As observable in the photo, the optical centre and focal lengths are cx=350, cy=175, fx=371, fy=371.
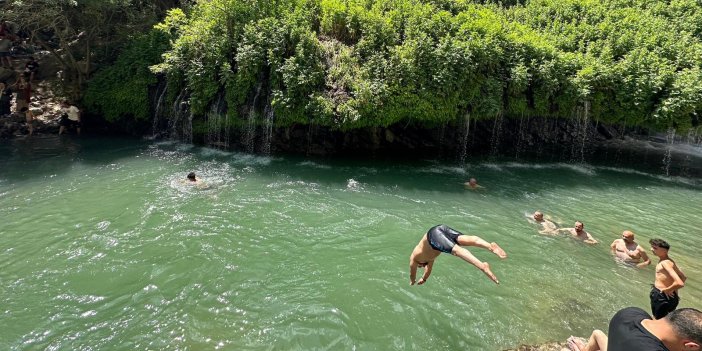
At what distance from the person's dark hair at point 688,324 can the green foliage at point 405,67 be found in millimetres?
12955

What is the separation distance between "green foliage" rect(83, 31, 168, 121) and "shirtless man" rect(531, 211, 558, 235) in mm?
19037

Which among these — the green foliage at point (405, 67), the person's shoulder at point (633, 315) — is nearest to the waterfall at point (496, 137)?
the green foliage at point (405, 67)

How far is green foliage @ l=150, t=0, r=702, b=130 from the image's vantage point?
16000 millimetres

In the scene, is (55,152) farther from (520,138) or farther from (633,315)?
(520,138)

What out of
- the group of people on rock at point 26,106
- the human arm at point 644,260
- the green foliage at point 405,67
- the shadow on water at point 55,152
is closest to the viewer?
the human arm at point 644,260

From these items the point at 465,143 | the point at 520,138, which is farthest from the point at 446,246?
the point at 520,138

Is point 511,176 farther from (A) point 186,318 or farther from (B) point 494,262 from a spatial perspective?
(A) point 186,318

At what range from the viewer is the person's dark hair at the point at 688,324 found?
122 inches

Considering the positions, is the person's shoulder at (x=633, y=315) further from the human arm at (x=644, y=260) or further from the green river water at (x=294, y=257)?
the human arm at (x=644, y=260)

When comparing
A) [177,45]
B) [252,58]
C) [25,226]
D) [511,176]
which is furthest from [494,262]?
[177,45]

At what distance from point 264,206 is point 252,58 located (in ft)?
27.5

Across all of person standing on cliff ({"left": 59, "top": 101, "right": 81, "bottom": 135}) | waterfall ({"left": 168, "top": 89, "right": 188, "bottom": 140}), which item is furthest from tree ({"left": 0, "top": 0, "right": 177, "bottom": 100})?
waterfall ({"left": 168, "top": 89, "right": 188, "bottom": 140})

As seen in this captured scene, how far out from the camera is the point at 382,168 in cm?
1633

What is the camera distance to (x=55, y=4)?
57.7 ft
